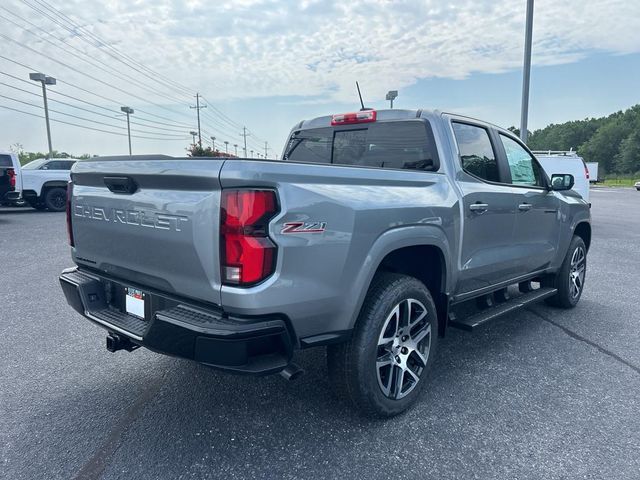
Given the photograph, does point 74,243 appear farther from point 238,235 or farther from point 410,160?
Answer: point 410,160

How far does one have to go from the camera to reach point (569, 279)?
508 cm

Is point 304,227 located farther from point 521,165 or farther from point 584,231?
point 584,231

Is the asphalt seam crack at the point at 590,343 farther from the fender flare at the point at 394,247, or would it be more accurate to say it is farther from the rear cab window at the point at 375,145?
the rear cab window at the point at 375,145

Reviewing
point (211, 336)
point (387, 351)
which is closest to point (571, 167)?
point (387, 351)

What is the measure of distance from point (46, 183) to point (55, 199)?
0.66m

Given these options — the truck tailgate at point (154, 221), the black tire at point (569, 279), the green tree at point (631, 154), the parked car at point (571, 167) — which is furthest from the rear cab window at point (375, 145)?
the green tree at point (631, 154)

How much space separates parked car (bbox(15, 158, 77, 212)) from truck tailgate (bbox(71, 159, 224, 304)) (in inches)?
564

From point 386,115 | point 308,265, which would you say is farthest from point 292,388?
point 386,115

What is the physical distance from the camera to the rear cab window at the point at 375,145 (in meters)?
3.46

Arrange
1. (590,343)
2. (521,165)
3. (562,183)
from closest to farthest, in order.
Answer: (590,343) → (521,165) → (562,183)

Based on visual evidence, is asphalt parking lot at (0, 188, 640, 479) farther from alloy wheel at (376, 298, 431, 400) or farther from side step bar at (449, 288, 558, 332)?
side step bar at (449, 288, 558, 332)

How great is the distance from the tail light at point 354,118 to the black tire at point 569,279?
9.21 feet

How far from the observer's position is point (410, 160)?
3508 mm

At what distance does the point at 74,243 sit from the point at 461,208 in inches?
106
